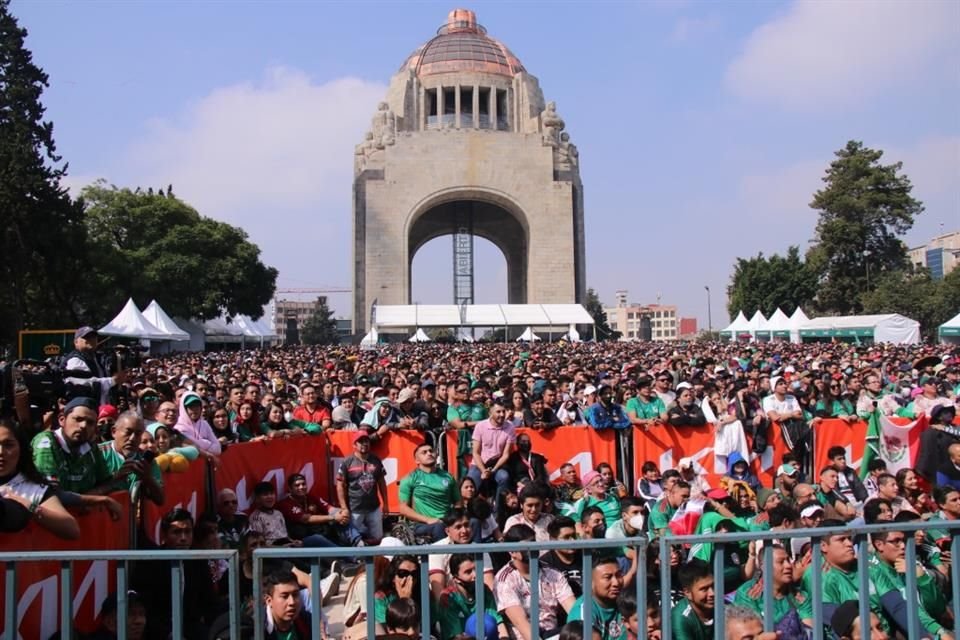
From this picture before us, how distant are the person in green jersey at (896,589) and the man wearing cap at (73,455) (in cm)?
380

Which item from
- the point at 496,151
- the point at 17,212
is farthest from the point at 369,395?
the point at 496,151

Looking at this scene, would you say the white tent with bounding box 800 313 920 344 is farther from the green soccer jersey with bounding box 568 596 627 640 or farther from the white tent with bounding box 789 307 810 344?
the green soccer jersey with bounding box 568 596 627 640

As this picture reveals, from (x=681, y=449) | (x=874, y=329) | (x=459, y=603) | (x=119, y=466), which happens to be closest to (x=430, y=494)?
Answer: (x=459, y=603)

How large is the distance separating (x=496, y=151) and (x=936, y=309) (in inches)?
1079

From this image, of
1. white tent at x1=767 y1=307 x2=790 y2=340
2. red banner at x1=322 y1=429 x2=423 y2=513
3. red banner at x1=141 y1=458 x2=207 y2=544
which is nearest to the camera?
red banner at x1=141 y1=458 x2=207 y2=544

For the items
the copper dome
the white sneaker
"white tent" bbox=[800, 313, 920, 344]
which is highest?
the copper dome

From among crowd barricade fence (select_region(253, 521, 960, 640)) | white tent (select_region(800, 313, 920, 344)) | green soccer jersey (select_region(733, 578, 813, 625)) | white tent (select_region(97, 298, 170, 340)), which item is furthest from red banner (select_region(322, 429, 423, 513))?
white tent (select_region(800, 313, 920, 344))

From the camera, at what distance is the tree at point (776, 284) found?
53.2 m

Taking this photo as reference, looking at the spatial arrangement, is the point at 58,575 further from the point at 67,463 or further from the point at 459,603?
the point at 459,603

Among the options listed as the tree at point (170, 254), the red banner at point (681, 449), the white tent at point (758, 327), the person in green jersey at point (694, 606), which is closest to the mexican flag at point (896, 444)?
the red banner at point (681, 449)

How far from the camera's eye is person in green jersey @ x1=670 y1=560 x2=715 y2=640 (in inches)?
Result: 125

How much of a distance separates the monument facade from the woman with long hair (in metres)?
45.3

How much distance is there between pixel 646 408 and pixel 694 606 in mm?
5562

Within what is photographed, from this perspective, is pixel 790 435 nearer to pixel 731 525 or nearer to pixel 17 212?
pixel 731 525
